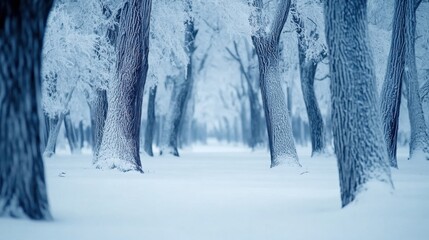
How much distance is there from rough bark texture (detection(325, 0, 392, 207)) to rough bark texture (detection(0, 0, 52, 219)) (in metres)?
3.66

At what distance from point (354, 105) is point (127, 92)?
6470mm

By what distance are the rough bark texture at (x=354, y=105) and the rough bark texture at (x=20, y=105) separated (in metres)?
3.66

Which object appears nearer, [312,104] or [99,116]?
[99,116]

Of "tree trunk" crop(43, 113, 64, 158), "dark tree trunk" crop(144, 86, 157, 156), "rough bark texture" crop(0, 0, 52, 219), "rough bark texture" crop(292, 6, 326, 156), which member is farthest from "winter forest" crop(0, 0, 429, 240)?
"dark tree trunk" crop(144, 86, 157, 156)

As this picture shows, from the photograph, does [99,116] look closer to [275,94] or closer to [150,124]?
[275,94]

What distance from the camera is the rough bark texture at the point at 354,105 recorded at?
5.09 m

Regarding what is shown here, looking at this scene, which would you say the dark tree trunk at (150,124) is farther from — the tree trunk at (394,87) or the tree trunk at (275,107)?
the tree trunk at (394,87)

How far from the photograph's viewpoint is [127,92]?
10.1m

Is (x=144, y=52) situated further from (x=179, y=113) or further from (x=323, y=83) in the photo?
(x=323, y=83)

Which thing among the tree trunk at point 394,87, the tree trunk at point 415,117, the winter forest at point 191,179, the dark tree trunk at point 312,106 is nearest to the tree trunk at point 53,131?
the winter forest at point 191,179

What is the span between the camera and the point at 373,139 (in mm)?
5113

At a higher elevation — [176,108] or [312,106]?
[176,108]

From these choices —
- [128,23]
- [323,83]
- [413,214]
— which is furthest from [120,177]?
[323,83]

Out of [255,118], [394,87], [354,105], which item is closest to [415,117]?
[394,87]
